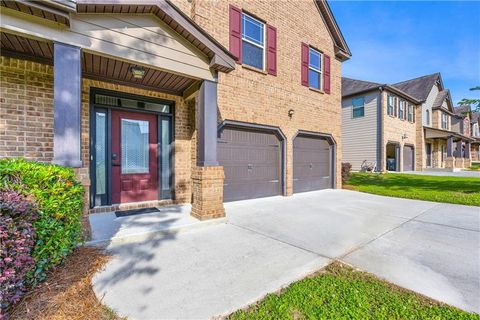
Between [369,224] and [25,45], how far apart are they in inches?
277

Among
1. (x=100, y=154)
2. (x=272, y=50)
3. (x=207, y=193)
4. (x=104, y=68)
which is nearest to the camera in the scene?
(x=104, y=68)

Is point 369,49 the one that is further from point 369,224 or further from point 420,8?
point 369,224

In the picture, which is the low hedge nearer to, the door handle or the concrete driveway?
the concrete driveway

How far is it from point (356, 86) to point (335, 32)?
972 cm

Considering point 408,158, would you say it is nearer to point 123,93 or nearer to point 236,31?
point 236,31

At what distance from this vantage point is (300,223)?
496 cm

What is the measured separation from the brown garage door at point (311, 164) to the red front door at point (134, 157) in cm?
502

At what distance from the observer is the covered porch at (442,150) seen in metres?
20.6

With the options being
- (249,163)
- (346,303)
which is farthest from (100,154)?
(346,303)

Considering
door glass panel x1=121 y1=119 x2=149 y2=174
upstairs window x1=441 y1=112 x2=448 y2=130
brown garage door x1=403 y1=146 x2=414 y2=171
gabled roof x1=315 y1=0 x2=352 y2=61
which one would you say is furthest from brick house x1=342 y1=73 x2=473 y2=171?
door glass panel x1=121 y1=119 x2=149 y2=174

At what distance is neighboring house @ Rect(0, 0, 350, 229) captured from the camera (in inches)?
132

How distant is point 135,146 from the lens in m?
5.66

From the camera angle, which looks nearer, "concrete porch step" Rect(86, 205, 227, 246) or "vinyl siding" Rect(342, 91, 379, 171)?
"concrete porch step" Rect(86, 205, 227, 246)

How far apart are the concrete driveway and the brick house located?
1229 cm
